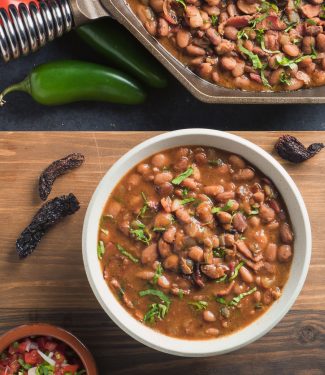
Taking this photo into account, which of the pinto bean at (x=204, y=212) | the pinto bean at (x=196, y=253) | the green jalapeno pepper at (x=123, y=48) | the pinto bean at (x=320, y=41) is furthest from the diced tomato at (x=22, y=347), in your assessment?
the pinto bean at (x=320, y=41)

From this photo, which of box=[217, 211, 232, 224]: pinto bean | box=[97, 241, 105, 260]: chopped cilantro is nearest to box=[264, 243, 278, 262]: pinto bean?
box=[217, 211, 232, 224]: pinto bean

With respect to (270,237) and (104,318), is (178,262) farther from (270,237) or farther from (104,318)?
(104,318)

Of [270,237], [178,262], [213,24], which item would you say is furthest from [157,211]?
[213,24]

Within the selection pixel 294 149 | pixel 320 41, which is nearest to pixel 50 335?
pixel 294 149

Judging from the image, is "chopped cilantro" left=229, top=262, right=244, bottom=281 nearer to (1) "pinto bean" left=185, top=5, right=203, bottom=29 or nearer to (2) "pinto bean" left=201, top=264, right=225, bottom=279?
(2) "pinto bean" left=201, top=264, right=225, bottom=279

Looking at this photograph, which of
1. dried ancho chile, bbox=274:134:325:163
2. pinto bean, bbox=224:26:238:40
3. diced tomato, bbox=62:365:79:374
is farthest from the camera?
pinto bean, bbox=224:26:238:40

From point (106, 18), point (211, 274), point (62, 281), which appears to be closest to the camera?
point (211, 274)

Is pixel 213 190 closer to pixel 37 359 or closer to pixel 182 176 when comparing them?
pixel 182 176
